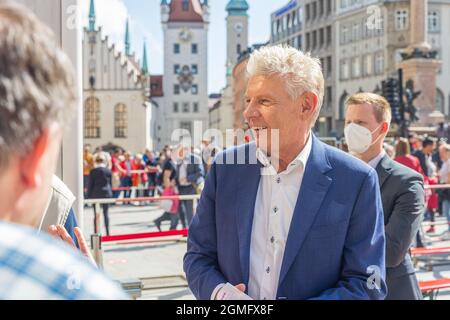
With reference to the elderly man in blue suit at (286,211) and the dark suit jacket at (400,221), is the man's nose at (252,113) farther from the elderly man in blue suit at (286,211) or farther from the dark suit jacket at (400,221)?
the dark suit jacket at (400,221)

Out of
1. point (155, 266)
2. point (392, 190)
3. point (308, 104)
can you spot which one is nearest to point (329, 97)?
point (155, 266)

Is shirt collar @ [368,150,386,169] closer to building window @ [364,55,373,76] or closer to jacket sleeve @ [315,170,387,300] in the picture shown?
jacket sleeve @ [315,170,387,300]

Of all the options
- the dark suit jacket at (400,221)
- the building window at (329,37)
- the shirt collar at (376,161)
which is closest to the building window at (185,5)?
the building window at (329,37)

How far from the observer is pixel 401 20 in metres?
59.4

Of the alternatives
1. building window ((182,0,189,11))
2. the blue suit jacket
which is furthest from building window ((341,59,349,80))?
the blue suit jacket

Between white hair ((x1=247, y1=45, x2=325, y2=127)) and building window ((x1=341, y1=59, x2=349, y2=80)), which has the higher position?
building window ((x1=341, y1=59, x2=349, y2=80))

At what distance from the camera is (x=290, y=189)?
238 centimetres

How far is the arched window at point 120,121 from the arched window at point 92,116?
1981 mm

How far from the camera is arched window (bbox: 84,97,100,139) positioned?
3029 inches

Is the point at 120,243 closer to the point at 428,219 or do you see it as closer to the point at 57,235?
the point at 428,219

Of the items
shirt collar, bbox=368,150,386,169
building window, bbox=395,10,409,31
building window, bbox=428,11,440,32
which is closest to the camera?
shirt collar, bbox=368,150,386,169

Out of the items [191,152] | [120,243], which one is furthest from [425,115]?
[120,243]

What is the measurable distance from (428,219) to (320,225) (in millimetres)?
13140

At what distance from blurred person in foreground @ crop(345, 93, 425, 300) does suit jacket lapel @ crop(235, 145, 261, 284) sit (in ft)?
2.98
